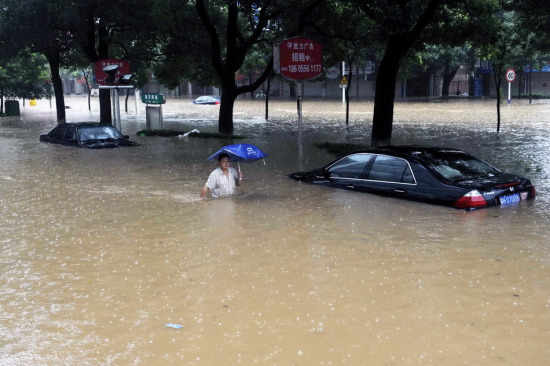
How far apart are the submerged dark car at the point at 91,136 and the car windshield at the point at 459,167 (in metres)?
13.6

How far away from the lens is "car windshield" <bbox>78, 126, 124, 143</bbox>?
71.5ft

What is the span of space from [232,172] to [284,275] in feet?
15.0

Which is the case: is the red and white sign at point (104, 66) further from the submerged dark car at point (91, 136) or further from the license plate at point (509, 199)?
the license plate at point (509, 199)

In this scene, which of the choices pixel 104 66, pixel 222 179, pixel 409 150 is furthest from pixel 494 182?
pixel 104 66

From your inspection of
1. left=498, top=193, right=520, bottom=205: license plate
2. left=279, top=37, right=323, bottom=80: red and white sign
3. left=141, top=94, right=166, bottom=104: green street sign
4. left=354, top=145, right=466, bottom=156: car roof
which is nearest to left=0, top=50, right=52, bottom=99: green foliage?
left=141, top=94, right=166, bottom=104: green street sign

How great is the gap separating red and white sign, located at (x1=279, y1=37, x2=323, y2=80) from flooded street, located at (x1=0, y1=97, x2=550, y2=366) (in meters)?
5.90

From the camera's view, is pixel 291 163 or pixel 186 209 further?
pixel 291 163

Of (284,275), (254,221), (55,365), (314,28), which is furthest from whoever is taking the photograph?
(314,28)

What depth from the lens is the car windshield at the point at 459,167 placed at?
10.8 m

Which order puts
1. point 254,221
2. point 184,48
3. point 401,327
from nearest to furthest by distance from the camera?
point 401,327
point 254,221
point 184,48

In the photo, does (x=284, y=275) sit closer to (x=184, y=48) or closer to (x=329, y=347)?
(x=329, y=347)

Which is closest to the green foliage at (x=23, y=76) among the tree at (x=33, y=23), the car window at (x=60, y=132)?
the tree at (x=33, y=23)

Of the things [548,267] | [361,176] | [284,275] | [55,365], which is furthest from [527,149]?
[55,365]

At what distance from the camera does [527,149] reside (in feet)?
66.6
